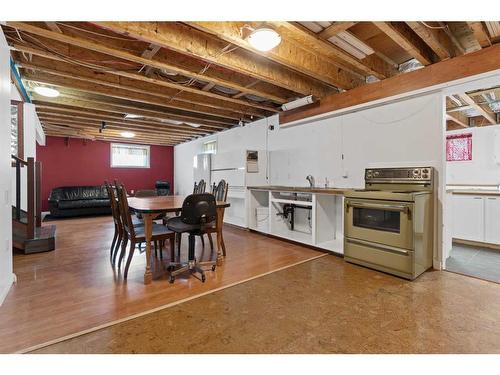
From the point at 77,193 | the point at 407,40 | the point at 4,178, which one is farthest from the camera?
the point at 77,193

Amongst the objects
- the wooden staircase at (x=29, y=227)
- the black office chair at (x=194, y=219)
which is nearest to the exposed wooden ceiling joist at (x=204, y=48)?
the black office chair at (x=194, y=219)

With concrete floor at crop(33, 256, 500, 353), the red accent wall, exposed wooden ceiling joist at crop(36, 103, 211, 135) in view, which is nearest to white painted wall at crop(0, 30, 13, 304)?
concrete floor at crop(33, 256, 500, 353)

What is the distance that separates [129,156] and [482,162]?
969 centimetres

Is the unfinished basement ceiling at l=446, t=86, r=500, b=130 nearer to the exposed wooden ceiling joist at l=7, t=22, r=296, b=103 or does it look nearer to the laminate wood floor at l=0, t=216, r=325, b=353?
the exposed wooden ceiling joist at l=7, t=22, r=296, b=103

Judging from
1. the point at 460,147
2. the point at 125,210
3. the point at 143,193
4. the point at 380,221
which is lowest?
the point at 380,221

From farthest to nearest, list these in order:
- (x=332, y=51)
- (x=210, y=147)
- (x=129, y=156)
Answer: (x=129, y=156)
(x=210, y=147)
(x=332, y=51)

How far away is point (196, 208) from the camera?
2643 millimetres

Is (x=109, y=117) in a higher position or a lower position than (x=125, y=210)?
higher

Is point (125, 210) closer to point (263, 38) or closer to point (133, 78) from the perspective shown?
point (133, 78)

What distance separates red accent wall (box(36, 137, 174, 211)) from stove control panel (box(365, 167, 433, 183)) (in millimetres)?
7943

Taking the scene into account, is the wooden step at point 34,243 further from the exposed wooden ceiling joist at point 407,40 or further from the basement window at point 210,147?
the exposed wooden ceiling joist at point 407,40

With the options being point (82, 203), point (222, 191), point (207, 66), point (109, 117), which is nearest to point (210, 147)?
point (109, 117)
